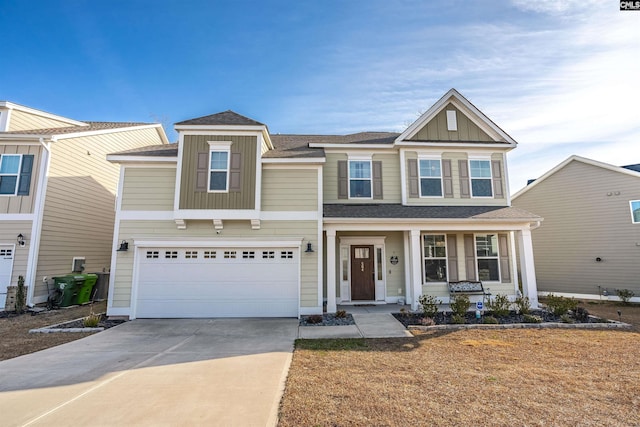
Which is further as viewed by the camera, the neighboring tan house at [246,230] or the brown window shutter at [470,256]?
the brown window shutter at [470,256]

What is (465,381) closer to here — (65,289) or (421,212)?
(421,212)

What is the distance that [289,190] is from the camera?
31.4 feet

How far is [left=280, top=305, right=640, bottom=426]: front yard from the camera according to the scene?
3496 millimetres

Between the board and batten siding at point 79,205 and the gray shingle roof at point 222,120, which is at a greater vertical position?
the gray shingle roof at point 222,120

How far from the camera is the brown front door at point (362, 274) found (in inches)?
439

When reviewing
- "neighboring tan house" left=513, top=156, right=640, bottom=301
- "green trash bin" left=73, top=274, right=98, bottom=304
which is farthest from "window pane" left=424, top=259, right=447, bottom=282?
"green trash bin" left=73, top=274, right=98, bottom=304

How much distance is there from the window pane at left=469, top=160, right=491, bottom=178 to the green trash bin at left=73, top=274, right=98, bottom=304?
48.7 ft

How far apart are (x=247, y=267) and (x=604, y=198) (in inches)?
585

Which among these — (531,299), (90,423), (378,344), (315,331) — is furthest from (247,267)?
(531,299)

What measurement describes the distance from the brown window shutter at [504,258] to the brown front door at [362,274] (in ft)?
15.3

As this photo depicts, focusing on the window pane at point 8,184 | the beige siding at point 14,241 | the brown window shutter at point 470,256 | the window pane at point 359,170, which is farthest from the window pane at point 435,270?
the window pane at point 8,184

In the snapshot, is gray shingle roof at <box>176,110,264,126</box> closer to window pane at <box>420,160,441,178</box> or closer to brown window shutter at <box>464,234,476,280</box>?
window pane at <box>420,160,441,178</box>

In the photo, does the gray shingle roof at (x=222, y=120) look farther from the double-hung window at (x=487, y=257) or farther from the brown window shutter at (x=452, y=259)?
the double-hung window at (x=487, y=257)

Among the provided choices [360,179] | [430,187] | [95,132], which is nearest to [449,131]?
[430,187]
